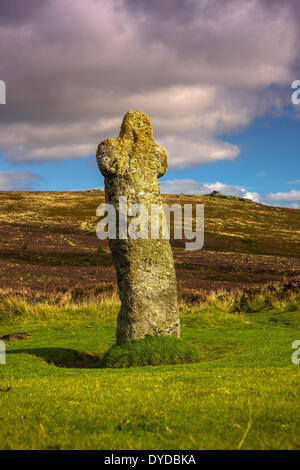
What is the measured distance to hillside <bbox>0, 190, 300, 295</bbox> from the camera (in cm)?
3175

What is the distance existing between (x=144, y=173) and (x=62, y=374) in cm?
613

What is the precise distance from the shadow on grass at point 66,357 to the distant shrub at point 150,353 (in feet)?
1.96

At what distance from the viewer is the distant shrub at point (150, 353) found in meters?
11.5

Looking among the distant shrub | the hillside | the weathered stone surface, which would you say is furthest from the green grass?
the hillside

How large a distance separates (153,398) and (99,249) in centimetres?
4574

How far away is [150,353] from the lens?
464 inches

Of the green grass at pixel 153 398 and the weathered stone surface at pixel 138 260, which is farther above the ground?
the weathered stone surface at pixel 138 260

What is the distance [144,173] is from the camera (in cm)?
1276

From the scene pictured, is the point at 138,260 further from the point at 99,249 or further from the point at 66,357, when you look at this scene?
the point at 99,249

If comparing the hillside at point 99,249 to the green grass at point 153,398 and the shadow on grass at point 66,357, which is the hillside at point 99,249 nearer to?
the shadow on grass at point 66,357

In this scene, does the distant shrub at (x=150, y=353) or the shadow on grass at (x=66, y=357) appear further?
the shadow on grass at (x=66, y=357)

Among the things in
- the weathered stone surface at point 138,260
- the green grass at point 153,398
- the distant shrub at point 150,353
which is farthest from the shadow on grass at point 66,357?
the weathered stone surface at point 138,260
